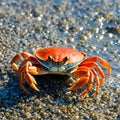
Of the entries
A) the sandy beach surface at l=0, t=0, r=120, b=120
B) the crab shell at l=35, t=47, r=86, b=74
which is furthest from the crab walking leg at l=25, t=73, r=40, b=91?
the crab shell at l=35, t=47, r=86, b=74

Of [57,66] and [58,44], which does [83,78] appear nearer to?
[57,66]

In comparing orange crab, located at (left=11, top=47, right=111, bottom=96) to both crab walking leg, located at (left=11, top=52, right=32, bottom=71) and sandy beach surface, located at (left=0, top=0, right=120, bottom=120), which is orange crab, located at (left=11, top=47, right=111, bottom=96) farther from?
sandy beach surface, located at (left=0, top=0, right=120, bottom=120)

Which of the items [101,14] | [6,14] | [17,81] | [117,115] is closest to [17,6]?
[6,14]

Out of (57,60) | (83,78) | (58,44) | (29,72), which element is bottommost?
(83,78)

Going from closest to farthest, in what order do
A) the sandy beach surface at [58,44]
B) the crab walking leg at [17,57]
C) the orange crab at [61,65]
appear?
1. the sandy beach surface at [58,44]
2. the orange crab at [61,65]
3. the crab walking leg at [17,57]

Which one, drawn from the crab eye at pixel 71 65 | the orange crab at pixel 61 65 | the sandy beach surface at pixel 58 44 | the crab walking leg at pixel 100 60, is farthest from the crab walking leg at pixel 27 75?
the crab walking leg at pixel 100 60

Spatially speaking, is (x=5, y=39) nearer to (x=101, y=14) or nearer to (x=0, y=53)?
(x=0, y=53)

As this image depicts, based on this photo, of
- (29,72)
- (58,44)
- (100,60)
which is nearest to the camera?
(29,72)

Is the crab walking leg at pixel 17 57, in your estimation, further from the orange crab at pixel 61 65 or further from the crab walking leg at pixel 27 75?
the crab walking leg at pixel 27 75

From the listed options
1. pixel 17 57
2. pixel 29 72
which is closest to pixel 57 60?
pixel 29 72
